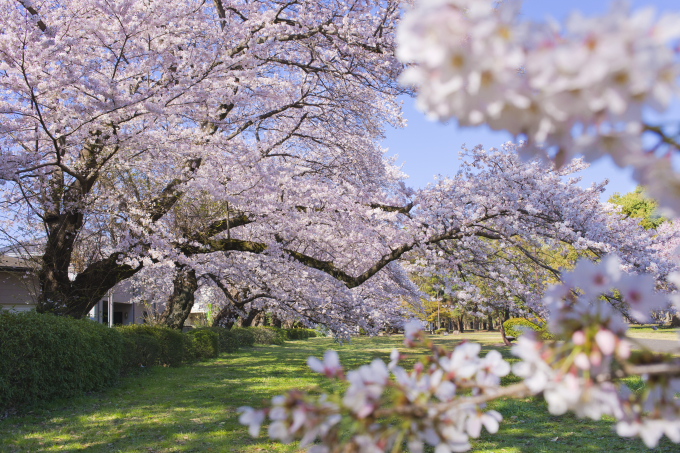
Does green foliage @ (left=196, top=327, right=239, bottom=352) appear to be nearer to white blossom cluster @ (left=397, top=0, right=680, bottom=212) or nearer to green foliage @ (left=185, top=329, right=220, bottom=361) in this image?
green foliage @ (left=185, top=329, right=220, bottom=361)

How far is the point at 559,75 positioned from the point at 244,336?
807 inches

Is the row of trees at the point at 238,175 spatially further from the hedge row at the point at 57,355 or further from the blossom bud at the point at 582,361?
the blossom bud at the point at 582,361

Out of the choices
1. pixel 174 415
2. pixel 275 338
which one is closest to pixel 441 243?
pixel 174 415

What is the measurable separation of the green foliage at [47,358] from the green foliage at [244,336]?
10.9 meters

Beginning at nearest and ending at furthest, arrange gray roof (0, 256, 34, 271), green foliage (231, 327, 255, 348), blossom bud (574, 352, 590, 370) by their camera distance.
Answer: blossom bud (574, 352, 590, 370), gray roof (0, 256, 34, 271), green foliage (231, 327, 255, 348)

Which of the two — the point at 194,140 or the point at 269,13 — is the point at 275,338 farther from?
the point at 269,13

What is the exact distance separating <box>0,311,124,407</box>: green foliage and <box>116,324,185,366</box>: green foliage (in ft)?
8.84

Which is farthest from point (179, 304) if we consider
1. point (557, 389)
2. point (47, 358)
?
point (557, 389)

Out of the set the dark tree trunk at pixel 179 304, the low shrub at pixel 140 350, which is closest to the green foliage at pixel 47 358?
the low shrub at pixel 140 350

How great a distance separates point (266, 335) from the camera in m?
23.2

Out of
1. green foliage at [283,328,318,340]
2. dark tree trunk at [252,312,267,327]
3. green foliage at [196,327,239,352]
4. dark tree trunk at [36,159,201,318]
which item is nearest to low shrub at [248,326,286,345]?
dark tree trunk at [252,312,267,327]

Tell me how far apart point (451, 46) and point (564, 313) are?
1.81 feet

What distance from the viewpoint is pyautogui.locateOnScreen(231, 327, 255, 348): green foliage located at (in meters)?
18.9

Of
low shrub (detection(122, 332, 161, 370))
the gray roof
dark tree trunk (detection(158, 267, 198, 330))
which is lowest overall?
low shrub (detection(122, 332, 161, 370))
